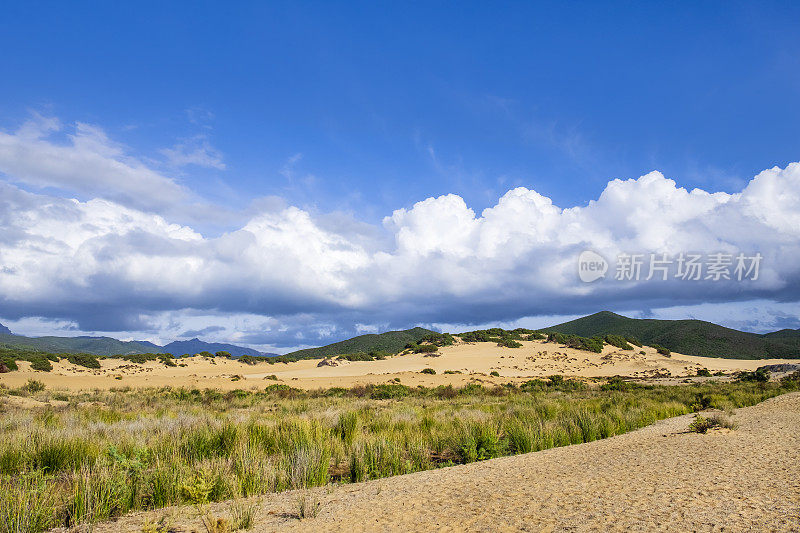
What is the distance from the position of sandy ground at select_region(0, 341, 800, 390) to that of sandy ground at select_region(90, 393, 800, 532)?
31.3m

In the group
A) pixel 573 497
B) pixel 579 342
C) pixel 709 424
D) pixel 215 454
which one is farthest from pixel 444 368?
pixel 573 497

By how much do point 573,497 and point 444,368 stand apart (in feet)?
161

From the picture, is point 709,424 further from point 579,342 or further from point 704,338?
point 704,338

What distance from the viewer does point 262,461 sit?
23.4ft

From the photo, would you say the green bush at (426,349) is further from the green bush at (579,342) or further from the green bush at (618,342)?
the green bush at (618,342)

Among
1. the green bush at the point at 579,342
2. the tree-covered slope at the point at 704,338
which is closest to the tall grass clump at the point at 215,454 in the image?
the green bush at the point at 579,342

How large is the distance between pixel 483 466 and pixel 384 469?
5.86 ft

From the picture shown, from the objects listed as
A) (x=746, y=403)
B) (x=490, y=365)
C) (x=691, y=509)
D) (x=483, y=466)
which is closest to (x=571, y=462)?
(x=483, y=466)

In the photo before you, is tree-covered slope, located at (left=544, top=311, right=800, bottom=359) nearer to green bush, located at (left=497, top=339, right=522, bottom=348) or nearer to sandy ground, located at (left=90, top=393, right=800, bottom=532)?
green bush, located at (left=497, top=339, right=522, bottom=348)

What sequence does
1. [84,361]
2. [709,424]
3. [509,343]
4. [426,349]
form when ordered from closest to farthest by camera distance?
1. [709,424]
2. [84,361]
3. [426,349]
4. [509,343]

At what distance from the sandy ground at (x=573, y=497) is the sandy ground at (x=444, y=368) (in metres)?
31.3

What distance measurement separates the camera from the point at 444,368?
5300 cm

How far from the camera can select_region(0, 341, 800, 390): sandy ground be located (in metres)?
41.1

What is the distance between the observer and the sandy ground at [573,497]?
432 centimetres
